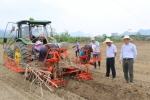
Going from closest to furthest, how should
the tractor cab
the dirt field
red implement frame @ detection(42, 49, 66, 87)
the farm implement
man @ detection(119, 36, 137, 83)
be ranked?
the dirt field → red implement frame @ detection(42, 49, 66, 87) → the farm implement → man @ detection(119, 36, 137, 83) → the tractor cab

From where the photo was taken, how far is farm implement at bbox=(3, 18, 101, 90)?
6078mm

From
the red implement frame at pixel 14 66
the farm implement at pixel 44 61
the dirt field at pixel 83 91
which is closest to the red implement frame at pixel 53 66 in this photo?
the farm implement at pixel 44 61

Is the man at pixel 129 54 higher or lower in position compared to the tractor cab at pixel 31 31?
lower

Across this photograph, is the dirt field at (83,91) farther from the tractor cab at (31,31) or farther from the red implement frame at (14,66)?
the tractor cab at (31,31)

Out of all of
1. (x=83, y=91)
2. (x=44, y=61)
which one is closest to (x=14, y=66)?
(x=44, y=61)

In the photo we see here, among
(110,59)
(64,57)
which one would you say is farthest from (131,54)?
(64,57)

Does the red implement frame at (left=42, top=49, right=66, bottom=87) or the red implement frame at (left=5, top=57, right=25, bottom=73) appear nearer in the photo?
the red implement frame at (left=42, top=49, right=66, bottom=87)

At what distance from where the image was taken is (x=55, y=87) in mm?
5949

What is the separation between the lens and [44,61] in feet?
20.5

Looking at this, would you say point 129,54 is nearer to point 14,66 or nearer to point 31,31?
point 14,66

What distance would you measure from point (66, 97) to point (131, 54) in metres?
2.55

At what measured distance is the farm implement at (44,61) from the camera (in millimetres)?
6078

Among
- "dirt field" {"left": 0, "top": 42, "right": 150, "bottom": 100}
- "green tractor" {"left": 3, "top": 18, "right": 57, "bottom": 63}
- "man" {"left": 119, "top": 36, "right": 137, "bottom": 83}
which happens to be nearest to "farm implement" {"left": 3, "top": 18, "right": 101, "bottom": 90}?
"green tractor" {"left": 3, "top": 18, "right": 57, "bottom": 63}

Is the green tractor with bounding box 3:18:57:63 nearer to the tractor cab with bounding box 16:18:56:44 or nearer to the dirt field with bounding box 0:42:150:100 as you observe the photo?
the tractor cab with bounding box 16:18:56:44
